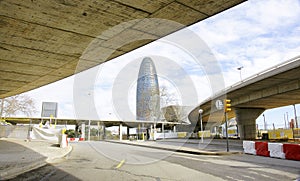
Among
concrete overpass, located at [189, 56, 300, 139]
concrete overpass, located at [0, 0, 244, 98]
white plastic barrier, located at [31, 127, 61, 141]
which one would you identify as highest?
concrete overpass, located at [189, 56, 300, 139]

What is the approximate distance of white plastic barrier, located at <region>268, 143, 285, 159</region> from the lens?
14.0m

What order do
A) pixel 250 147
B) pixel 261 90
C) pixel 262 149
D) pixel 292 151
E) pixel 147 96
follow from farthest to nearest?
pixel 147 96 < pixel 261 90 < pixel 250 147 < pixel 262 149 < pixel 292 151

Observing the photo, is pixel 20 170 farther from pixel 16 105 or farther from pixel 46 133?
pixel 16 105

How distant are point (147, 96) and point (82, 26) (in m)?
41.4

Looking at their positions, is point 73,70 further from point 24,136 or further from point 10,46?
point 24,136

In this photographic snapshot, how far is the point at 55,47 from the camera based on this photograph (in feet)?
29.9

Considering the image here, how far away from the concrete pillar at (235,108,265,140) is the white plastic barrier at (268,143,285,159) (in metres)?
27.1

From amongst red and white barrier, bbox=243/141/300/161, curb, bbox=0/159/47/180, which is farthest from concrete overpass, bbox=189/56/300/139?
curb, bbox=0/159/47/180

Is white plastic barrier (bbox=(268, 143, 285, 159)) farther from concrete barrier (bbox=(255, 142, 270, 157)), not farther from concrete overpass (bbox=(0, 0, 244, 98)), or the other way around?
concrete overpass (bbox=(0, 0, 244, 98))

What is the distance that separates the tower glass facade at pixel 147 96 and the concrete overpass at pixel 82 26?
35.8 meters

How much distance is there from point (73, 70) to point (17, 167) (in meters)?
5.73

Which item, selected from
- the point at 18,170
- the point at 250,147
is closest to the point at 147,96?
the point at 250,147

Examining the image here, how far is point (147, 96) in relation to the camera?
4859 centimetres

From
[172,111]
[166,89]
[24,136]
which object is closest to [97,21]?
[24,136]
